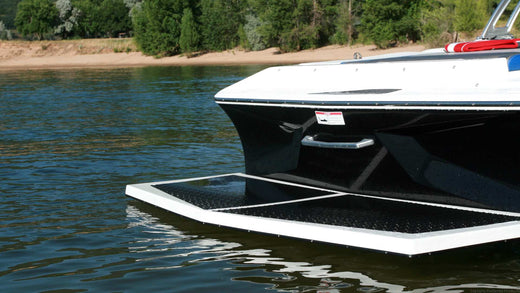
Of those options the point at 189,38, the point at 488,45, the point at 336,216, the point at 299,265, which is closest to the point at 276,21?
the point at 189,38

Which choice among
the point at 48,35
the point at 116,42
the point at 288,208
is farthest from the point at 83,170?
the point at 48,35

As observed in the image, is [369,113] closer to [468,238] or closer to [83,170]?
[468,238]

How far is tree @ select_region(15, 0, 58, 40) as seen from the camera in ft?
271

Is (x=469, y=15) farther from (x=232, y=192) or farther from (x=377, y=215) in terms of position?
(x=377, y=215)

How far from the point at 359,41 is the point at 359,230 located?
44.0 m

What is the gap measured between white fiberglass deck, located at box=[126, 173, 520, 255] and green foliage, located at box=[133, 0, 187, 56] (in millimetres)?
53733

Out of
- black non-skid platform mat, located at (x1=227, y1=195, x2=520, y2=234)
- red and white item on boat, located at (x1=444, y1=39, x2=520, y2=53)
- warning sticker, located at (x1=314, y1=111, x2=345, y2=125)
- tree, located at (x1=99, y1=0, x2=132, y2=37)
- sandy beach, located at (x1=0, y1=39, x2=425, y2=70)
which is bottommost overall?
sandy beach, located at (x1=0, y1=39, x2=425, y2=70)

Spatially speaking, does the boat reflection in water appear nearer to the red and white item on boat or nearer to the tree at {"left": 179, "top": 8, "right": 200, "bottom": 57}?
the red and white item on boat

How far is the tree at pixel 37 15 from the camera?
82562 mm

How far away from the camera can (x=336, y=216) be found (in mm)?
5188

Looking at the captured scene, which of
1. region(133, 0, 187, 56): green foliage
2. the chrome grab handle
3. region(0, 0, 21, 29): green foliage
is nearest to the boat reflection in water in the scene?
the chrome grab handle

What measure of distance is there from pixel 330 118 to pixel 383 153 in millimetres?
444

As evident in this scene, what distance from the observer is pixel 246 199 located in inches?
236

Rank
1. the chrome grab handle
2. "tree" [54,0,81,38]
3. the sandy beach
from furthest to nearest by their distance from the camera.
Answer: "tree" [54,0,81,38]
the sandy beach
the chrome grab handle
